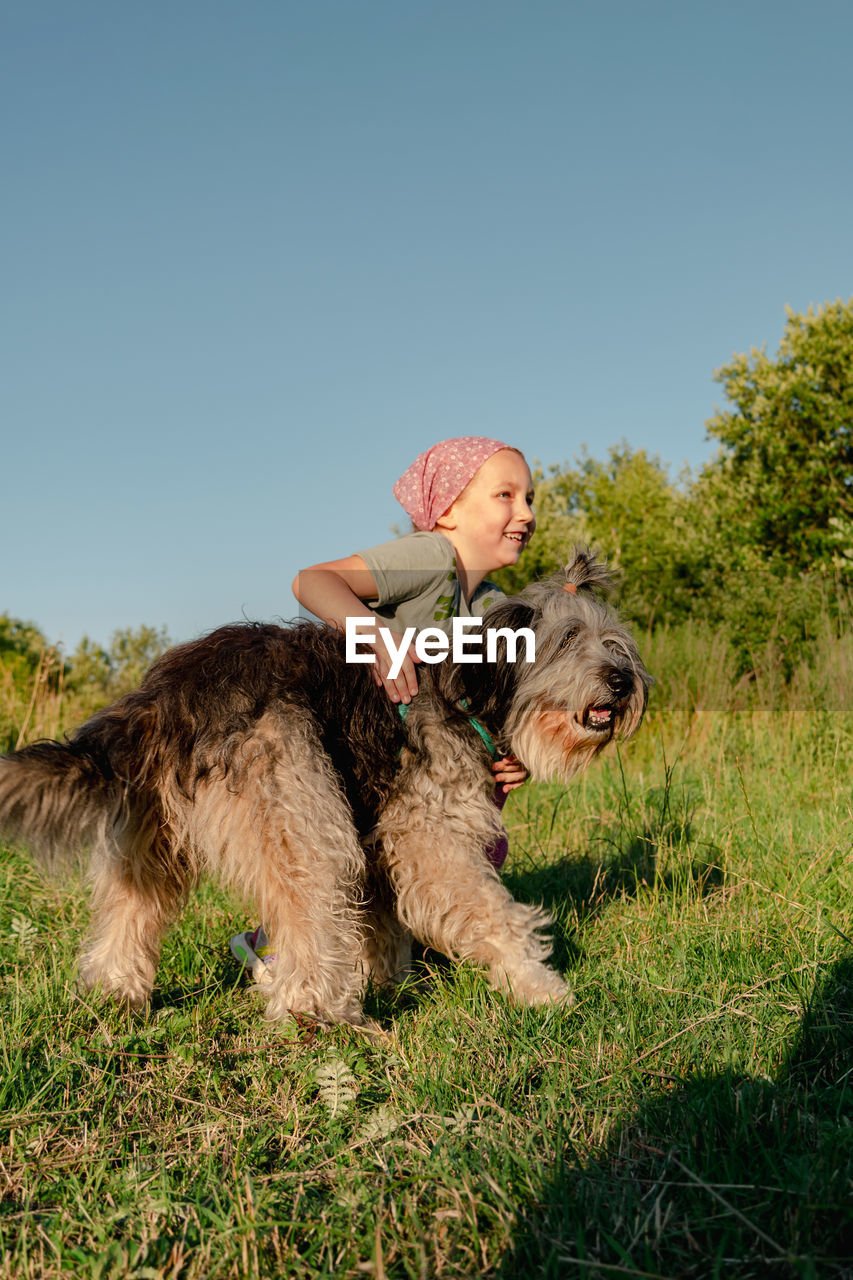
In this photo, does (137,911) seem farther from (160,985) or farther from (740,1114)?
(740,1114)

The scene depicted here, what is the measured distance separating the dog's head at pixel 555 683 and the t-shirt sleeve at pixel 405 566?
0.37m

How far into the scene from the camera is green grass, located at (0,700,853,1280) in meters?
1.99

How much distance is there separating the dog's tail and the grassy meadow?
0.70 m

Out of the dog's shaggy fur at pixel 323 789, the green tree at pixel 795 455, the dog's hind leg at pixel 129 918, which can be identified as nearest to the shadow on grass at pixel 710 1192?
the dog's shaggy fur at pixel 323 789

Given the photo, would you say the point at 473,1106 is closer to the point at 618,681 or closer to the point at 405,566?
the point at 618,681

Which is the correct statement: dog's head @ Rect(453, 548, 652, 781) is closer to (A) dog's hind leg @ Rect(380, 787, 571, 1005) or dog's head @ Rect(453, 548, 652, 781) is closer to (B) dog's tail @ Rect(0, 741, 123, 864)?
(A) dog's hind leg @ Rect(380, 787, 571, 1005)

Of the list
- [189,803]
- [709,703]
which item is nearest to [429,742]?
[189,803]

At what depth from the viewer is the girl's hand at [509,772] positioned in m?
3.96

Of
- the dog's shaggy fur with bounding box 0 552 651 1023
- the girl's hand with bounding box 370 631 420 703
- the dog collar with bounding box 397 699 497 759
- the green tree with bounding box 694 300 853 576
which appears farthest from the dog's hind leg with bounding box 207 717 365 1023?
the green tree with bounding box 694 300 853 576

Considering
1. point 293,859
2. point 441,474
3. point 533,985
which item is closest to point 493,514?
point 441,474

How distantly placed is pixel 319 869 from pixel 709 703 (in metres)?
7.20

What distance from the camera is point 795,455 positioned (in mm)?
19141

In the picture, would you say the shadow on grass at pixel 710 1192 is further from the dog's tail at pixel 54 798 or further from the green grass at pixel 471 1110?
the dog's tail at pixel 54 798

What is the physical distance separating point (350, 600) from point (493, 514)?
973 millimetres
